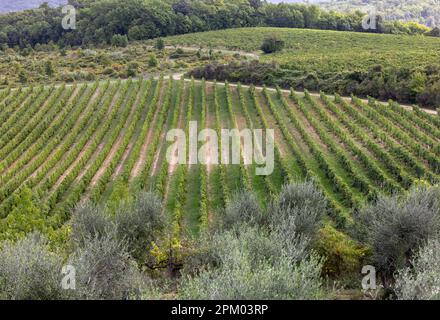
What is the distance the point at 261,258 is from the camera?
15094 mm

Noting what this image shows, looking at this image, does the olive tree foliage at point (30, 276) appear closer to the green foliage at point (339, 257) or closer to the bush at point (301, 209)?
the bush at point (301, 209)

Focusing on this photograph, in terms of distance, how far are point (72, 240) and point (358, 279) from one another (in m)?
12.7

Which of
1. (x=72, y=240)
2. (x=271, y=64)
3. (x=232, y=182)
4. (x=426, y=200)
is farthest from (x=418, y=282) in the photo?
(x=271, y=64)

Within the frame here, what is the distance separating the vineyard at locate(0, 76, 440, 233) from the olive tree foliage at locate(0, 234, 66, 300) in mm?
11681

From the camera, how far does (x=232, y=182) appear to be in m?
33.6

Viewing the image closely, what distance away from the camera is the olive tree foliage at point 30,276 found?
13.0 m

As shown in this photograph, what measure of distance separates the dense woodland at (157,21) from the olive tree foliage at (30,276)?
108057 mm

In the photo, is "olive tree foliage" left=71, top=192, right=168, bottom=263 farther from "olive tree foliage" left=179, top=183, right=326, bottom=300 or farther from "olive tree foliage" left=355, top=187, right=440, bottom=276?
"olive tree foliage" left=355, top=187, right=440, bottom=276

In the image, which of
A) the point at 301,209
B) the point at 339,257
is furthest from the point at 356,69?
the point at 339,257

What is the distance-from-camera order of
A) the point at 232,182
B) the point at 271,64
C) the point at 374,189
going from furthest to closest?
1. the point at 271,64
2. the point at 232,182
3. the point at 374,189

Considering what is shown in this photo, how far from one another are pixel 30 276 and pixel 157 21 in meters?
115

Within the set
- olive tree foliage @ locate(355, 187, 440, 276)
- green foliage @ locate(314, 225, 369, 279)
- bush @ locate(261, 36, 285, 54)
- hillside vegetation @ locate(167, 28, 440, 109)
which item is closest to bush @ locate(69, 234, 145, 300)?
green foliage @ locate(314, 225, 369, 279)

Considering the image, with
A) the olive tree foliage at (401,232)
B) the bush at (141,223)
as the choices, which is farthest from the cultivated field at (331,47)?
the bush at (141,223)
